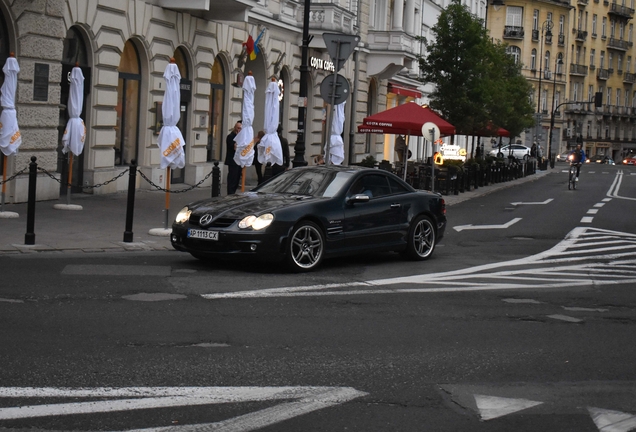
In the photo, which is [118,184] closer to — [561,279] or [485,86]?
[561,279]

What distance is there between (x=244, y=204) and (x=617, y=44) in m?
122

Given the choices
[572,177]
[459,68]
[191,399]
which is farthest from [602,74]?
[191,399]

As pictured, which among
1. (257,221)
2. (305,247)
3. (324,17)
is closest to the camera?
(257,221)

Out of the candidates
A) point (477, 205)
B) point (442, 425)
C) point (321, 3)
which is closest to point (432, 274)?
point (442, 425)

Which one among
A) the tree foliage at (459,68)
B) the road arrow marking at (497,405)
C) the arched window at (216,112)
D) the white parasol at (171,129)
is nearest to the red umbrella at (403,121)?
the arched window at (216,112)

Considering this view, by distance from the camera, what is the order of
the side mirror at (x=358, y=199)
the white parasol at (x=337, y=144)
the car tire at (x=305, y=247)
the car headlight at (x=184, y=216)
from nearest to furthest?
1. the car tire at (x=305, y=247)
2. the car headlight at (x=184, y=216)
3. the side mirror at (x=358, y=199)
4. the white parasol at (x=337, y=144)

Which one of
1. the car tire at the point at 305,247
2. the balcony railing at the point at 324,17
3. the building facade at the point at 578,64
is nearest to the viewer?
the car tire at the point at 305,247

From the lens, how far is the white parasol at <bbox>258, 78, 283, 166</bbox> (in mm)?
23125

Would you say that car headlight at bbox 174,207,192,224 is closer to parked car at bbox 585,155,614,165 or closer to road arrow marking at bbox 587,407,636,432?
road arrow marking at bbox 587,407,636,432

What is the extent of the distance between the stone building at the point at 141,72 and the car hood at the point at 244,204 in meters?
4.54

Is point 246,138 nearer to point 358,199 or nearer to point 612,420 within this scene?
point 358,199

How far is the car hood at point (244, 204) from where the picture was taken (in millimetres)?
12734

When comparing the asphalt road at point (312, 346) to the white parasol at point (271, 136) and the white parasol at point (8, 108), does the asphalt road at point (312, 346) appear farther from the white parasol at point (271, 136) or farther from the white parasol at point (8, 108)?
the white parasol at point (271, 136)

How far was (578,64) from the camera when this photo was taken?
118562mm
